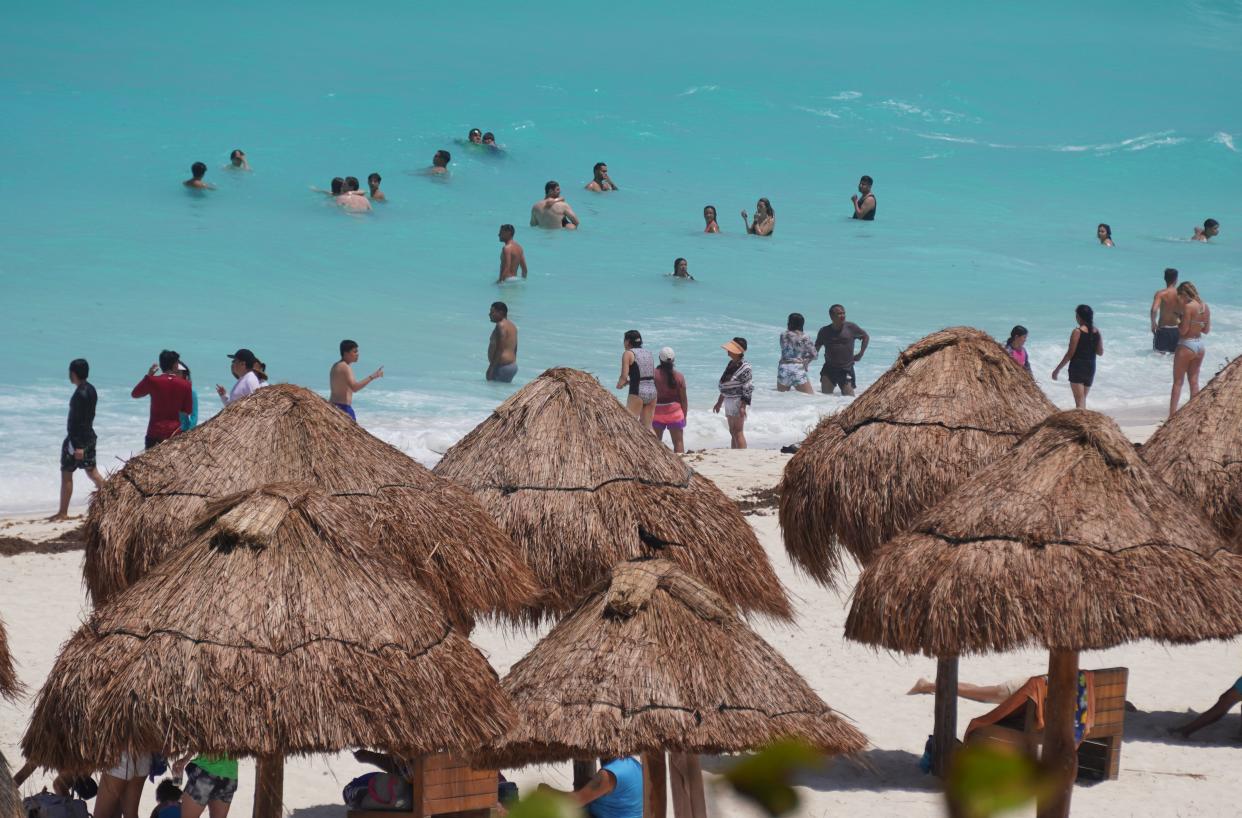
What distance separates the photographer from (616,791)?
261 inches

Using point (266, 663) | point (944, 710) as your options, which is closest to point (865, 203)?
point (944, 710)

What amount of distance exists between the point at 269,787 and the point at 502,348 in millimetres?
13843

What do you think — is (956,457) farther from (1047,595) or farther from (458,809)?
(458,809)

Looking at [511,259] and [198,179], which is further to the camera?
[198,179]

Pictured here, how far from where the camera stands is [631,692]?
570cm

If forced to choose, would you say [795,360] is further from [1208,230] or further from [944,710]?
[1208,230]

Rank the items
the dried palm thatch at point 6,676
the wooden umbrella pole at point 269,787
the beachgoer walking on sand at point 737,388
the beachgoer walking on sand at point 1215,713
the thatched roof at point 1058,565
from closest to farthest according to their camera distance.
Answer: the wooden umbrella pole at point 269,787
the dried palm thatch at point 6,676
the thatched roof at point 1058,565
the beachgoer walking on sand at point 1215,713
the beachgoer walking on sand at point 737,388

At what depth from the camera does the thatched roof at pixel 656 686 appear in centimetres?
562

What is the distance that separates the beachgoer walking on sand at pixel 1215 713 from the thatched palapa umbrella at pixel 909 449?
1588 millimetres

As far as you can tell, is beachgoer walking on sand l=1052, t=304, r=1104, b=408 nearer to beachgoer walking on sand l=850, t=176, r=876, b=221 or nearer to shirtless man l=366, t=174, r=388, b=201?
beachgoer walking on sand l=850, t=176, r=876, b=221

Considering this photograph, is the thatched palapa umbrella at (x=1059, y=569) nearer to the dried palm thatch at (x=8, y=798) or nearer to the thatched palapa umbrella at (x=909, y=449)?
the thatched palapa umbrella at (x=909, y=449)

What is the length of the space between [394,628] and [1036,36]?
5736cm

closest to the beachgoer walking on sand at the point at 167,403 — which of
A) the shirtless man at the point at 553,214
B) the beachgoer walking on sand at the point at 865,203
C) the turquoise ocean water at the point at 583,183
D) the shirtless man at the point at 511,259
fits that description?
the turquoise ocean water at the point at 583,183

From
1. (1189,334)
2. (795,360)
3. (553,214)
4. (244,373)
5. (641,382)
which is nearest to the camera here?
(244,373)
